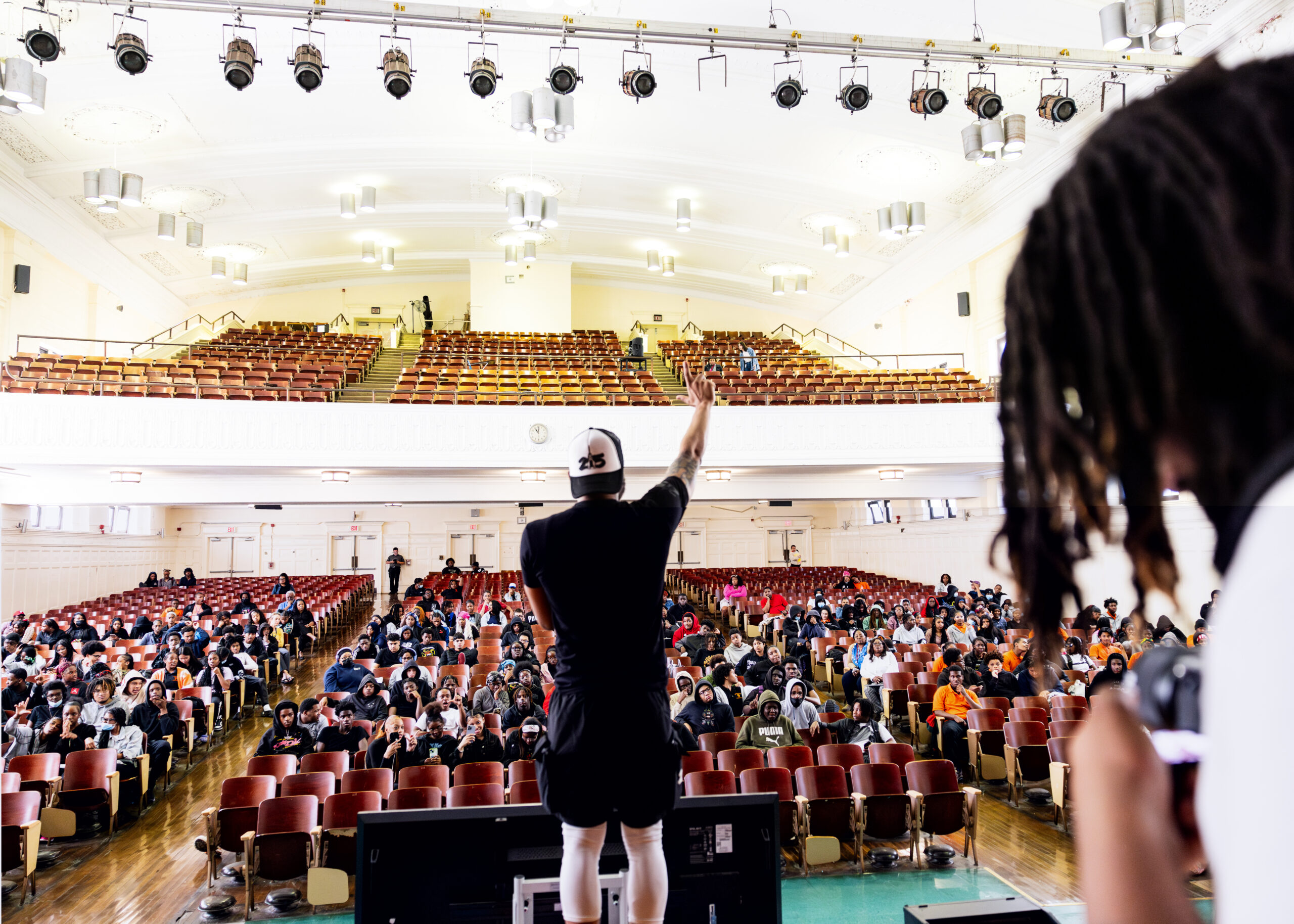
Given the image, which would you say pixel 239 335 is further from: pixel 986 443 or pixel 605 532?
pixel 605 532

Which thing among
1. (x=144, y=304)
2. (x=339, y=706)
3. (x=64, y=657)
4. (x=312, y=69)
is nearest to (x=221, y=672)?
(x=64, y=657)

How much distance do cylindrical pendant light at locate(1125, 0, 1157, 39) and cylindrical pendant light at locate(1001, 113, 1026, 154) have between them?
8.47 ft

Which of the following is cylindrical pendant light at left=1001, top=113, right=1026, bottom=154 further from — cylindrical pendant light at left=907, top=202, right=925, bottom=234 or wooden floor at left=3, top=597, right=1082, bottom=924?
wooden floor at left=3, top=597, right=1082, bottom=924

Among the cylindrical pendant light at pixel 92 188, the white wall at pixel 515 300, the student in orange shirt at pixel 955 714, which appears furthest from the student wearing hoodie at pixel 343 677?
the white wall at pixel 515 300

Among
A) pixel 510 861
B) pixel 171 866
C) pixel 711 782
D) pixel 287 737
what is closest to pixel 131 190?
pixel 287 737

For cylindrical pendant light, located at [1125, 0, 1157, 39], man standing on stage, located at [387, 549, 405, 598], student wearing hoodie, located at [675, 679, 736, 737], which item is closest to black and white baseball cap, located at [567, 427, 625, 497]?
student wearing hoodie, located at [675, 679, 736, 737]

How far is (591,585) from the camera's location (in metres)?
1.94

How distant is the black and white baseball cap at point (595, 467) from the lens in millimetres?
2021

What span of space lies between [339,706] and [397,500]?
749 centimetres

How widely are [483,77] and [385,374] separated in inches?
431

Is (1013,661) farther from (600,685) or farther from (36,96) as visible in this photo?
(36,96)

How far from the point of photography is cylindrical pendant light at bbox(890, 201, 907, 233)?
55.4ft

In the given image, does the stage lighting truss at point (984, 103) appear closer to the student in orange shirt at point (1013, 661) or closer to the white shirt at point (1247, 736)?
the student in orange shirt at point (1013, 661)

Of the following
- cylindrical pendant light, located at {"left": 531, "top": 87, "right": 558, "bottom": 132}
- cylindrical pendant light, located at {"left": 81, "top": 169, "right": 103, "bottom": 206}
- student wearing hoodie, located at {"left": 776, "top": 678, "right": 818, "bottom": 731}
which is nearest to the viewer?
student wearing hoodie, located at {"left": 776, "top": 678, "right": 818, "bottom": 731}
